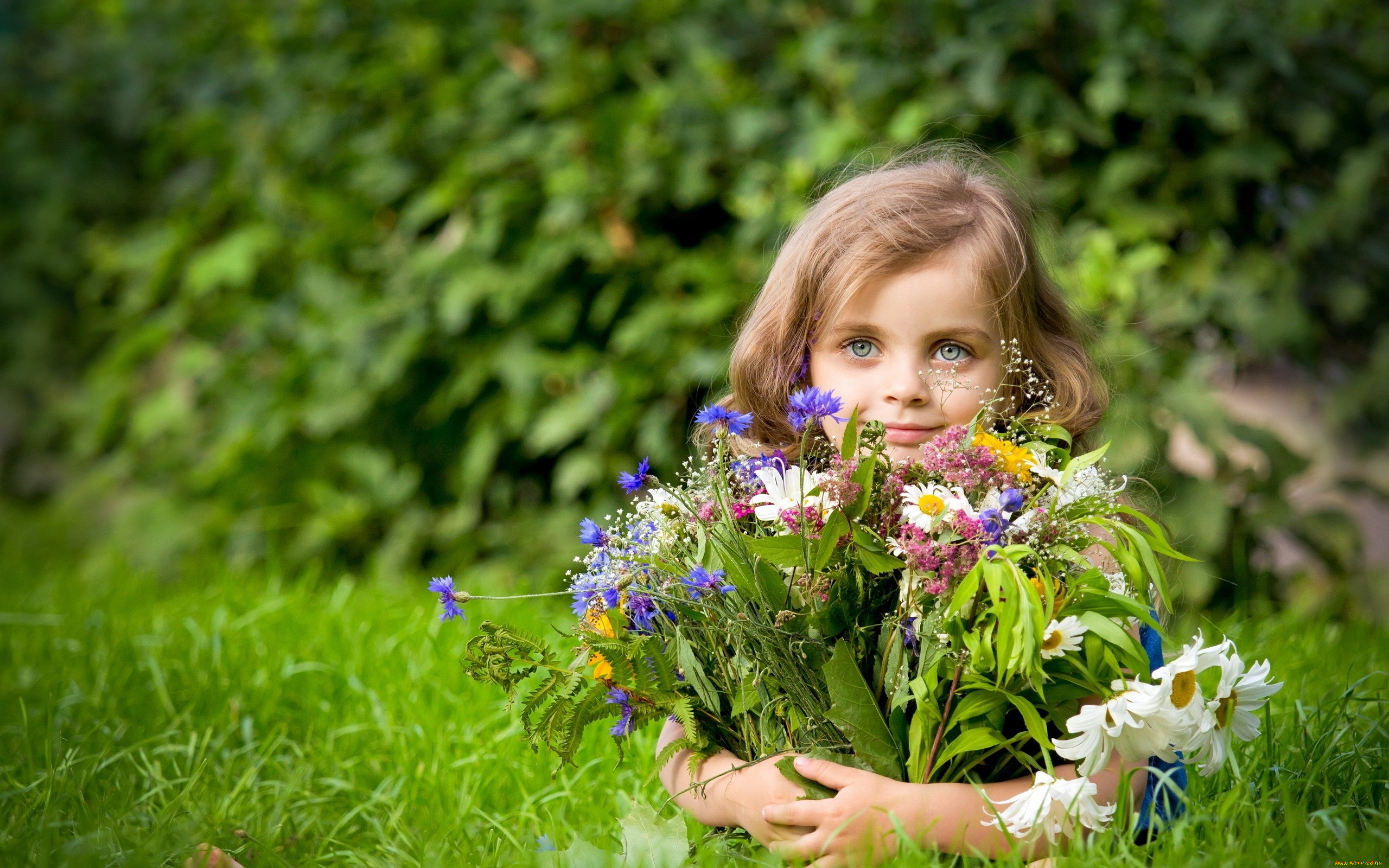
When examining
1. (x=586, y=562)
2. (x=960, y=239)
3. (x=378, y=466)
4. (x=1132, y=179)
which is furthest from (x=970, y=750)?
(x=378, y=466)

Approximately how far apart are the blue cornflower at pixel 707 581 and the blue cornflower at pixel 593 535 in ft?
0.50

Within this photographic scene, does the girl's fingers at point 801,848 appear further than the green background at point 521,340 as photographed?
No

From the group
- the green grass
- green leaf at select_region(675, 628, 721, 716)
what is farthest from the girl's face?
the green grass

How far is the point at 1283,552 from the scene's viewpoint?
4934mm

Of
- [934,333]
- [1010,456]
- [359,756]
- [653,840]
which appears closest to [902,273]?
[934,333]

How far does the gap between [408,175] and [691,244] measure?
90cm

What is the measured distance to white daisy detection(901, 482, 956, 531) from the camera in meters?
1.41

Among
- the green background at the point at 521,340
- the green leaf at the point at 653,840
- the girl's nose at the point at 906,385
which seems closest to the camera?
the green leaf at the point at 653,840

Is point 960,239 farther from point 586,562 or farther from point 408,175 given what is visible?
point 408,175

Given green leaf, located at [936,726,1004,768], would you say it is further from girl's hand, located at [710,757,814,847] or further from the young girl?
girl's hand, located at [710,757,814,847]

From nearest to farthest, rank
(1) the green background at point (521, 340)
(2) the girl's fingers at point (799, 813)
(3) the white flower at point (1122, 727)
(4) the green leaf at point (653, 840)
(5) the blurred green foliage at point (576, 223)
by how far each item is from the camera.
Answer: (3) the white flower at point (1122, 727) → (2) the girl's fingers at point (799, 813) → (4) the green leaf at point (653, 840) → (1) the green background at point (521, 340) → (5) the blurred green foliage at point (576, 223)

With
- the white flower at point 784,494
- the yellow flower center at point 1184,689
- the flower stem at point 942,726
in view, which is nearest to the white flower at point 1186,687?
the yellow flower center at point 1184,689

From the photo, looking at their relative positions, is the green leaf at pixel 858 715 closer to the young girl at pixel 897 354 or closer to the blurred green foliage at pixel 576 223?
the young girl at pixel 897 354

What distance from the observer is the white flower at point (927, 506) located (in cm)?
141
